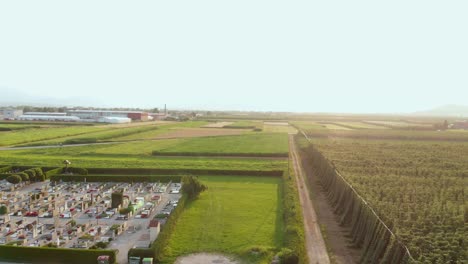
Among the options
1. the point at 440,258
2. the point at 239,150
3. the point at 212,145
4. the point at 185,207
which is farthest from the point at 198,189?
the point at 212,145

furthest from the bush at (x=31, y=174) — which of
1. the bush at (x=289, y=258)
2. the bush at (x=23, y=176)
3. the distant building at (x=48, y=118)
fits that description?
the distant building at (x=48, y=118)

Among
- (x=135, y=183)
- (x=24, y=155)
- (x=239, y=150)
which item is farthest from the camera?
(x=239, y=150)

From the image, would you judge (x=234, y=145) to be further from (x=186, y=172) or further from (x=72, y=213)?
(x=72, y=213)

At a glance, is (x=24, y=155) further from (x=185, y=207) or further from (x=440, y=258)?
(x=440, y=258)

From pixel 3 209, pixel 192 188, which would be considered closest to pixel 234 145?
pixel 192 188

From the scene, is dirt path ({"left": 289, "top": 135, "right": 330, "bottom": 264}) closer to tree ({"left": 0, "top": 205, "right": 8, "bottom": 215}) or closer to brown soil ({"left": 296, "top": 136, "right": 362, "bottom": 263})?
brown soil ({"left": 296, "top": 136, "right": 362, "bottom": 263})

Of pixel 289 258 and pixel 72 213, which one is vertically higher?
pixel 289 258

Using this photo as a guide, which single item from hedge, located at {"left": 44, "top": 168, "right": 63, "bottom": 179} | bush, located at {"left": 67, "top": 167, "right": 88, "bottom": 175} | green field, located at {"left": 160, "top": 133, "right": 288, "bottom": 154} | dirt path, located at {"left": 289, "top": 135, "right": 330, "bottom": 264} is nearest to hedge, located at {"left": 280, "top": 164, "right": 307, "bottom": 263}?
dirt path, located at {"left": 289, "top": 135, "right": 330, "bottom": 264}
